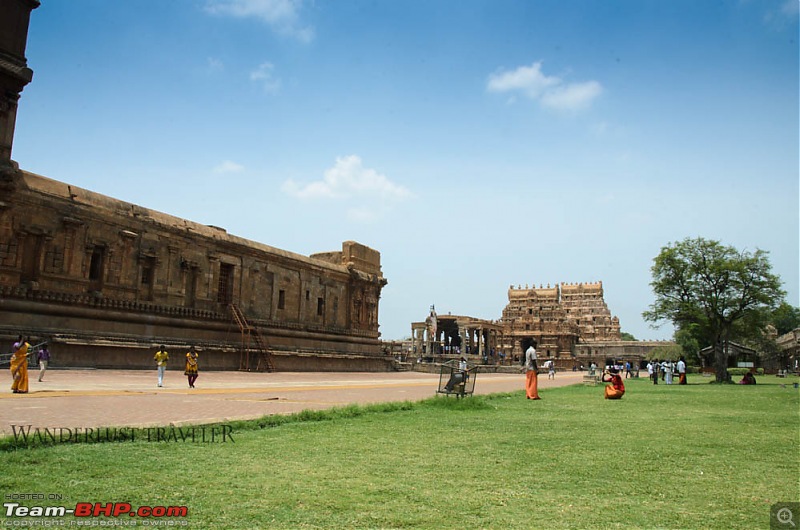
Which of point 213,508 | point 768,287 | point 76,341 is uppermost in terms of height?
point 768,287

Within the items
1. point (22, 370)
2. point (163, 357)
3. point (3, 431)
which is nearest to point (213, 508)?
point (3, 431)

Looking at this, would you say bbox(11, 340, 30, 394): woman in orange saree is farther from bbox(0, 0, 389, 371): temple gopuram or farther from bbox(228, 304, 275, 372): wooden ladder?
bbox(228, 304, 275, 372): wooden ladder

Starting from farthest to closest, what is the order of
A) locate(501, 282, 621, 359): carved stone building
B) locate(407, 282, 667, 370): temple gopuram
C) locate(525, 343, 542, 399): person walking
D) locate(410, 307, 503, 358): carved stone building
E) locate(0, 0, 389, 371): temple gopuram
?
1. locate(501, 282, 621, 359): carved stone building
2. locate(407, 282, 667, 370): temple gopuram
3. locate(410, 307, 503, 358): carved stone building
4. locate(0, 0, 389, 371): temple gopuram
5. locate(525, 343, 542, 399): person walking

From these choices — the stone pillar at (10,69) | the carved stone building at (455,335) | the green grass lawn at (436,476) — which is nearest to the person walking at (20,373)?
the green grass lawn at (436,476)

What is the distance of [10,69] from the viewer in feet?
74.2

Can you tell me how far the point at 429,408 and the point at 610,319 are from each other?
300 feet

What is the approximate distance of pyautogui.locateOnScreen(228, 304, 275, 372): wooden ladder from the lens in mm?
31406

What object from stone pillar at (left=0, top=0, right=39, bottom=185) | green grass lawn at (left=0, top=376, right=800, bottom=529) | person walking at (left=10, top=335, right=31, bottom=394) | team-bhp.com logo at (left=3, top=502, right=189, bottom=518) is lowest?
team-bhp.com logo at (left=3, top=502, right=189, bottom=518)

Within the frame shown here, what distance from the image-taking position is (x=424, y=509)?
4664 millimetres

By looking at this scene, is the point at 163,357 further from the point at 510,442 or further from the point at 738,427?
the point at 738,427

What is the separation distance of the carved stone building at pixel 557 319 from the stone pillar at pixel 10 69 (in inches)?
2597

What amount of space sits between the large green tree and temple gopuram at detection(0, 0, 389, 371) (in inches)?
789

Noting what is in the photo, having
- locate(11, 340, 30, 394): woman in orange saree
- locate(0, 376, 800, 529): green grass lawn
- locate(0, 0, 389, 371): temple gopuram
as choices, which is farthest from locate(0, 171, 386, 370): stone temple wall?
locate(0, 376, 800, 529): green grass lawn

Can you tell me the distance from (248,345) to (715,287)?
24467 mm
